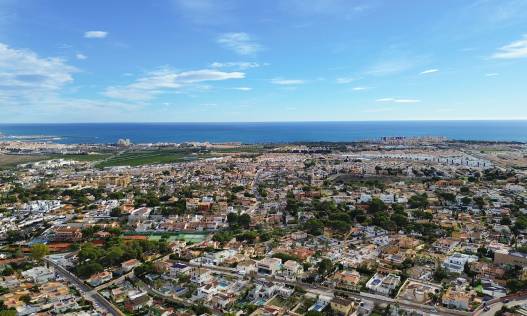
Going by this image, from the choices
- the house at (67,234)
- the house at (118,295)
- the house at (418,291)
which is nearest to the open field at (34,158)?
the house at (67,234)

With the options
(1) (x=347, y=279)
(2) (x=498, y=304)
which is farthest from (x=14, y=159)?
(2) (x=498, y=304)

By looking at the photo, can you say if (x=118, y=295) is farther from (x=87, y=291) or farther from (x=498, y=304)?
(x=498, y=304)

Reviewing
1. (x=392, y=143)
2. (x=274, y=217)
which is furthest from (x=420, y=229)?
(x=392, y=143)

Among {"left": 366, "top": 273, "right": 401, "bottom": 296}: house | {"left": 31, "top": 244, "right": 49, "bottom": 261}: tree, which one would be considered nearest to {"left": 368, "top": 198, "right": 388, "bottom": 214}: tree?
{"left": 366, "top": 273, "right": 401, "bottom": 296}: house

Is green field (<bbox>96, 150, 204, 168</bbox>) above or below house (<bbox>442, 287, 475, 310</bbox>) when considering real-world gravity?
above

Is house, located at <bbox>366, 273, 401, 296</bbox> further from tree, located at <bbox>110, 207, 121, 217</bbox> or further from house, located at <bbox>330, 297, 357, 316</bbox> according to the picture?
tree, located at <bbox>110, 207, 121, 217</bbox>

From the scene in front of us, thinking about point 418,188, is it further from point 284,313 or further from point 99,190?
point 99,190
